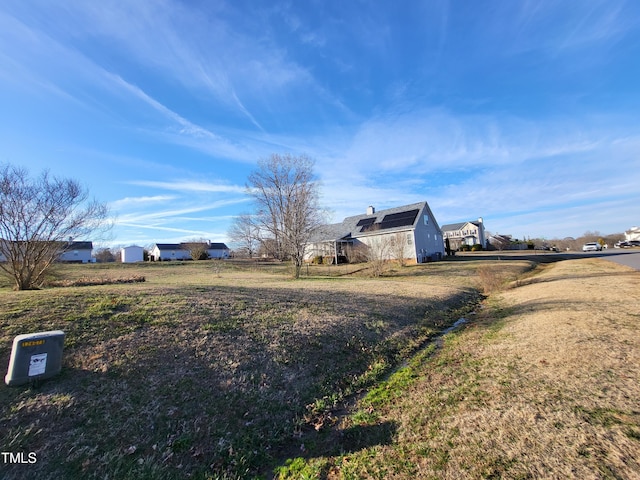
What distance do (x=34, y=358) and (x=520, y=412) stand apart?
6.30m

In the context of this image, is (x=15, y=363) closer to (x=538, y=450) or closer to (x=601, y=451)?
(x=538, y=450)

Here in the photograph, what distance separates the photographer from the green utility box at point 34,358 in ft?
11.8

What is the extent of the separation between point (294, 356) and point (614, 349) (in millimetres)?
5963

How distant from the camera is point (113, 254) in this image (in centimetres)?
5981

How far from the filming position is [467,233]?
6172cm

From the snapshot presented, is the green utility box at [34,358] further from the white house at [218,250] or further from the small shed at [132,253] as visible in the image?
the white house at [218,250]

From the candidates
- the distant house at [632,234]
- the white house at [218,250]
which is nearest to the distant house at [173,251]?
the white house at [218,250]

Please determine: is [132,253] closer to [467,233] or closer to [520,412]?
[520,412]

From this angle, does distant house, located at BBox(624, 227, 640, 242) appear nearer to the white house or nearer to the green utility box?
the white house

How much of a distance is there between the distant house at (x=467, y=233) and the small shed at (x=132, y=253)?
200 feet

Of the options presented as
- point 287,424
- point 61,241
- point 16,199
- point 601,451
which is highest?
point 16,199

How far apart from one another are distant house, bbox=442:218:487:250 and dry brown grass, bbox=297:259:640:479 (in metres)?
51.4

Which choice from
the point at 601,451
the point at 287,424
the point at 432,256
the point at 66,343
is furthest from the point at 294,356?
the point at 432,256

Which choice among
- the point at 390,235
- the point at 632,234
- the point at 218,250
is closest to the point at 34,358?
the point at 390,235
